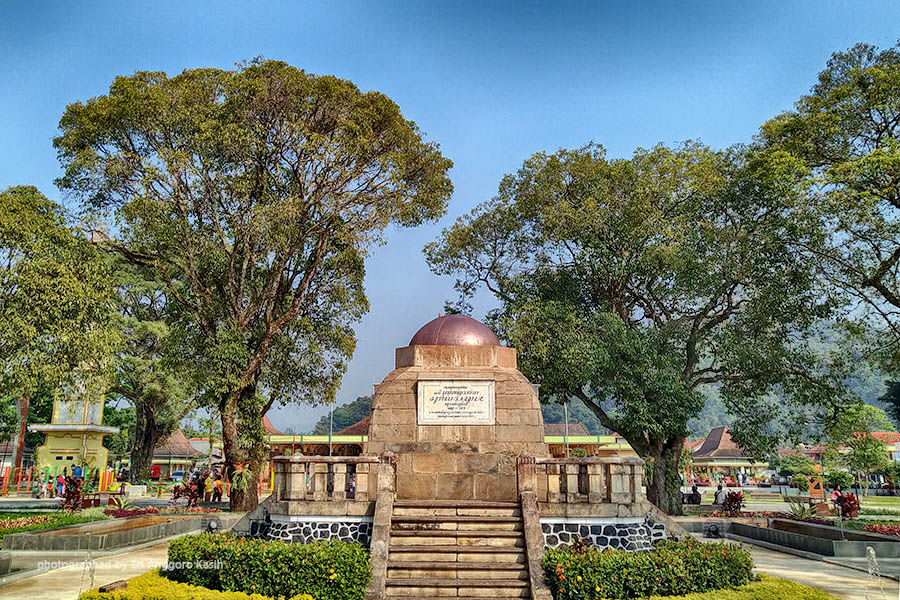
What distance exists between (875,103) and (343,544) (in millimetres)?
20892

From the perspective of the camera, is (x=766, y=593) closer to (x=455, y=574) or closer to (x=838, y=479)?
(x=455, y=574)

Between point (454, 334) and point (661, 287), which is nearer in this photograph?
point (454, 334)

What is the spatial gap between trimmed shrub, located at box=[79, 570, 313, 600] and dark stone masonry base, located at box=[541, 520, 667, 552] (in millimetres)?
4716

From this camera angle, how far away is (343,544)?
36.1ft

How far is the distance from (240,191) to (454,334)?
11292 millimetres

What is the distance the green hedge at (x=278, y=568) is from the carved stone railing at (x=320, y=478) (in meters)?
1.56

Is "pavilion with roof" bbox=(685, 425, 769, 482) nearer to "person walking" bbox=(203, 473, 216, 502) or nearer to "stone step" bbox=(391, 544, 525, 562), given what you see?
"person walking" bbox=(203, 473, 216, 502)

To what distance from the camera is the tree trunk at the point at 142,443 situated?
36.9 m

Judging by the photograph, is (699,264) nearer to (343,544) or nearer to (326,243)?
(326,243)

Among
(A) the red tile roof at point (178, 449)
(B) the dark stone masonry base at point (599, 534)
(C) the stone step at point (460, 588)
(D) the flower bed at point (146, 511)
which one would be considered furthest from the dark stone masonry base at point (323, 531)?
(A) the red tile roof at point (178, 449)

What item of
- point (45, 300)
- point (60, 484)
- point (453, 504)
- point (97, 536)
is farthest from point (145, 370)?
point (453, 504)

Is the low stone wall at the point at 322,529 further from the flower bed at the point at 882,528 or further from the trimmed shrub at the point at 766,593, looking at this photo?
the flower bed at the point at 882,528

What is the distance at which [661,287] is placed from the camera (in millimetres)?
26984

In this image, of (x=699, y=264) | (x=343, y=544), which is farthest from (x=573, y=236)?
(x=343, y=544)
